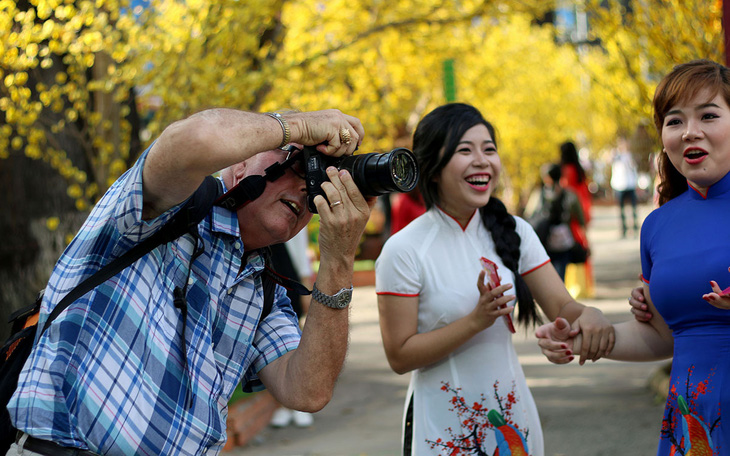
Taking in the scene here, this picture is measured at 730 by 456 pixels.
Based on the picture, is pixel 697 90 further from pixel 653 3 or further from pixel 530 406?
pixel 653 3

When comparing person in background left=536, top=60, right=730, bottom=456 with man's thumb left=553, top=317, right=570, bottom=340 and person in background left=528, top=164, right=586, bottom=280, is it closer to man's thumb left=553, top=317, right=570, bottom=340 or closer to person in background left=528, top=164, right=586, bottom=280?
man's thumb left=553, top=317, right=570, bottom=340

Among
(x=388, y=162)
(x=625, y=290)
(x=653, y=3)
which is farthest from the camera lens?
(x=625, y=290)

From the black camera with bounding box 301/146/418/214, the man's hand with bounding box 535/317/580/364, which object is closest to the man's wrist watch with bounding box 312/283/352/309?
the black camera with bounding box 301/146/418/214

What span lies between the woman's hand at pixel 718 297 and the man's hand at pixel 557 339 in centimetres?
57

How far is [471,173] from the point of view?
286 cm

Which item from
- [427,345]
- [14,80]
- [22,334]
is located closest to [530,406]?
[427,345]

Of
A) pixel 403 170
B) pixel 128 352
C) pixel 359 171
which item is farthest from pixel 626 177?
pixel 128 352

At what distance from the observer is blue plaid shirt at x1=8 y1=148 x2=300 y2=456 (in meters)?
1.77

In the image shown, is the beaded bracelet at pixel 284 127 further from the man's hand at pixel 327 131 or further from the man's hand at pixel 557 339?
the man's hand at pixel 557 339

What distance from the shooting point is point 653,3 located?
5.88 meters

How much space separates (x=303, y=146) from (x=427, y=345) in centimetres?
96

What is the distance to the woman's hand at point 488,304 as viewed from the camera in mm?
2592

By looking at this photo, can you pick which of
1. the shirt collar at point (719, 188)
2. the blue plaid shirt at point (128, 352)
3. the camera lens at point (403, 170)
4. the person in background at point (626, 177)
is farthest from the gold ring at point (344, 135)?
the person in background at point (626, 177)

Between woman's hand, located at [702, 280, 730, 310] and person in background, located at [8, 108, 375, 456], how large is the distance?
2.93 feet
